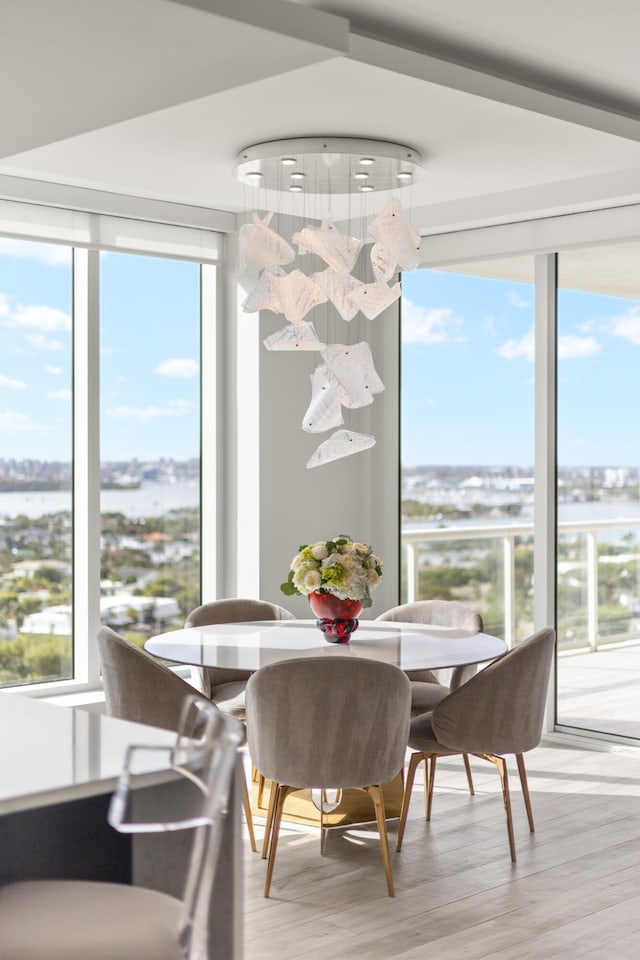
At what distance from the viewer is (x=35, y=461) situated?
611 centimetres

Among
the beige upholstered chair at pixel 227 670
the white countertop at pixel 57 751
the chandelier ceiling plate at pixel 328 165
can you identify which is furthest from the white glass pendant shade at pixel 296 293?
the white countertop at pixel 57 751

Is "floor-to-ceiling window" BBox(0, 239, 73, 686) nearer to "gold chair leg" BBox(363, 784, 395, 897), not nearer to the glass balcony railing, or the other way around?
the glass balcony railing

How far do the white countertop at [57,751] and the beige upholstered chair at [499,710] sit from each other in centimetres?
196

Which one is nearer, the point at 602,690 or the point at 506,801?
the point at 506,801

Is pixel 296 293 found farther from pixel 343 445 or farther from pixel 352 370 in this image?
pixel 343 445

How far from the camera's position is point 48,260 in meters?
6.18

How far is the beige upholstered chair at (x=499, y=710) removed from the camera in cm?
429

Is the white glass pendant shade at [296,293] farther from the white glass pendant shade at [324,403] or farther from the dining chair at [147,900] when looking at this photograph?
the dining chair at [147,900]

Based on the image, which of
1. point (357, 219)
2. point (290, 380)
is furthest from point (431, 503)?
point (357, 219)

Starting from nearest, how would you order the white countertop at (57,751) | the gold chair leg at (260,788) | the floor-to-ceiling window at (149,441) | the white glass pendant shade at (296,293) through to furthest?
the white countertop at (57,751) < the gold chair leg at (260,788) < the white glass pendant shade at (296,293) < the floor-to-ceiling window at (149,441)

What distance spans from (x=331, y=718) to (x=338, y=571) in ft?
2.83

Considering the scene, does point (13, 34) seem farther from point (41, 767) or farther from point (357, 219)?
point (357, 219)

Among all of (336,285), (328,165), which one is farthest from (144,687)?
(328,165)

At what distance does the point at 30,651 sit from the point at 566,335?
3177mm
